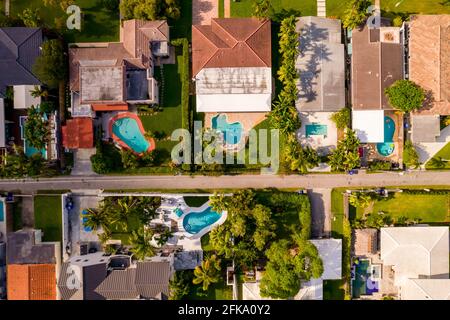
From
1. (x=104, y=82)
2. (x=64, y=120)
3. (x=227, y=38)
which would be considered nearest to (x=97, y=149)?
(x=64, y=120)

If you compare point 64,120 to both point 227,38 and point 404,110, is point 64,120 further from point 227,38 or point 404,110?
point 404,110

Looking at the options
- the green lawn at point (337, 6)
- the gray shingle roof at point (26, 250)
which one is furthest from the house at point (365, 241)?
the gray shingle roof at point (26, 250)

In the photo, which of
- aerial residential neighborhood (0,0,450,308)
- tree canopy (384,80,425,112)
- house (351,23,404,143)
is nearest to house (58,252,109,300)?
aerial residential neighborhood (0,0,450,308)

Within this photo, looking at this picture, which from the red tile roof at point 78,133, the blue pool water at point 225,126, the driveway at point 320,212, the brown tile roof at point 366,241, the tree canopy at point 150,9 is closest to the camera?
the tree canopy at point 150,9

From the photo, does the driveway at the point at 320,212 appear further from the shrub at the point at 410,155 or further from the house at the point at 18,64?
the house at the point at 18,64

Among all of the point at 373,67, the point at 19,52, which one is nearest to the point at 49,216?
the point at 19,52

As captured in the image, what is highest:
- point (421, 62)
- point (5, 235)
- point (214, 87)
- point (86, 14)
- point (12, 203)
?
point (86, 14)
